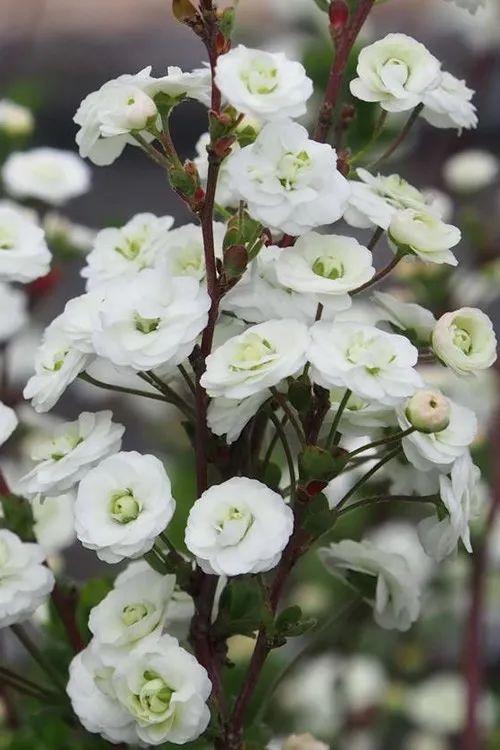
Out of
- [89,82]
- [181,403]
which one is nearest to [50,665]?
[181,403]

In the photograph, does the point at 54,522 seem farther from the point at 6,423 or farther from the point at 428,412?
the point at 428,412

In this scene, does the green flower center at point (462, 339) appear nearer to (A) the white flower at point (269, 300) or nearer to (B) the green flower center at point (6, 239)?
(A) the white flower at point (269, 300)

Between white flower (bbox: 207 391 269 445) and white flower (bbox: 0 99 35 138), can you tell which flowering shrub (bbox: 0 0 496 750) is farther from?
white flower (bbox: 0 99 35 138)

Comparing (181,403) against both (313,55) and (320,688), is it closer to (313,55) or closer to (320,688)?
(313,55)

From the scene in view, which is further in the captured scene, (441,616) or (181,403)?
(441,616)

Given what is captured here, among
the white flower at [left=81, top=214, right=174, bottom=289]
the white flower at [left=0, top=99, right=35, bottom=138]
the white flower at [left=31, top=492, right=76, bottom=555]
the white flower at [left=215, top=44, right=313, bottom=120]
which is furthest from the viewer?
the white flower at [left=0, top=99, right=35, bottom=138]

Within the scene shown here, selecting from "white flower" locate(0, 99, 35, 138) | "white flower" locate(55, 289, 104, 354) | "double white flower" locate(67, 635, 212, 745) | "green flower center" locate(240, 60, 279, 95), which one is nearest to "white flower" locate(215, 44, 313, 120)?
"green flower center" locate(240, 60, 279, 95)

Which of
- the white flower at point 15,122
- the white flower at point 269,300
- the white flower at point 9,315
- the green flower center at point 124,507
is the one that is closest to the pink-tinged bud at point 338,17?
the white flower at point 269,300
